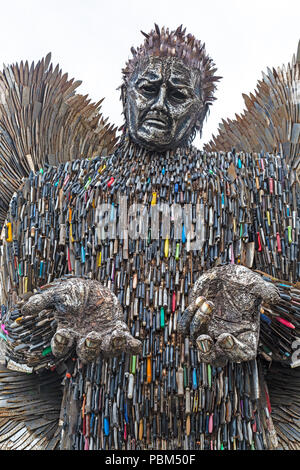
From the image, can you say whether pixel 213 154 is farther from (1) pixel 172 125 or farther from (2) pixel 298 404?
(2) pixel 298 404

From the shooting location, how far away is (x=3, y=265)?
527 centimetres

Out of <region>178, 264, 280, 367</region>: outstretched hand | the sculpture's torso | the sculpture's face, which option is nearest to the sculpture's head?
the sculpture's face

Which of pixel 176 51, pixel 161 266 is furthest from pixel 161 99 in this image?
pixel 161 266

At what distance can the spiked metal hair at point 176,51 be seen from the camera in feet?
17.1

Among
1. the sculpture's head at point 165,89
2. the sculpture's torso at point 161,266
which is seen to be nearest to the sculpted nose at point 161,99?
the sculpture's head at point 165,89

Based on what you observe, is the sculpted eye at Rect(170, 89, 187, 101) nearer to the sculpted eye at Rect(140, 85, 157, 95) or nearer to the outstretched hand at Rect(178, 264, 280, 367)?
the sculpted eye at Rect(140, 85, 157, 95)

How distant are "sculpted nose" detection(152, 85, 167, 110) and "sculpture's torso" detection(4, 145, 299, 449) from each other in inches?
13.5

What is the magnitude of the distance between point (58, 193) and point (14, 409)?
1.31m

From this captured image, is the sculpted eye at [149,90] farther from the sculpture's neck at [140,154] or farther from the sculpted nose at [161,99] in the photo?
the sculpture's neck at [140,154]

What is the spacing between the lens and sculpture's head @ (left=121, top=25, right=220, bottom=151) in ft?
16.8

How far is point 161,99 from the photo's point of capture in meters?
5.09

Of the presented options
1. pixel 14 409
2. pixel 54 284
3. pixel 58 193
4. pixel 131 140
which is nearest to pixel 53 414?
pixel 14 409

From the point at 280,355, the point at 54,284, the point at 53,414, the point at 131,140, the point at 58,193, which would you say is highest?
the point at 131,140

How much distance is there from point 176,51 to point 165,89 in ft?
0.90
